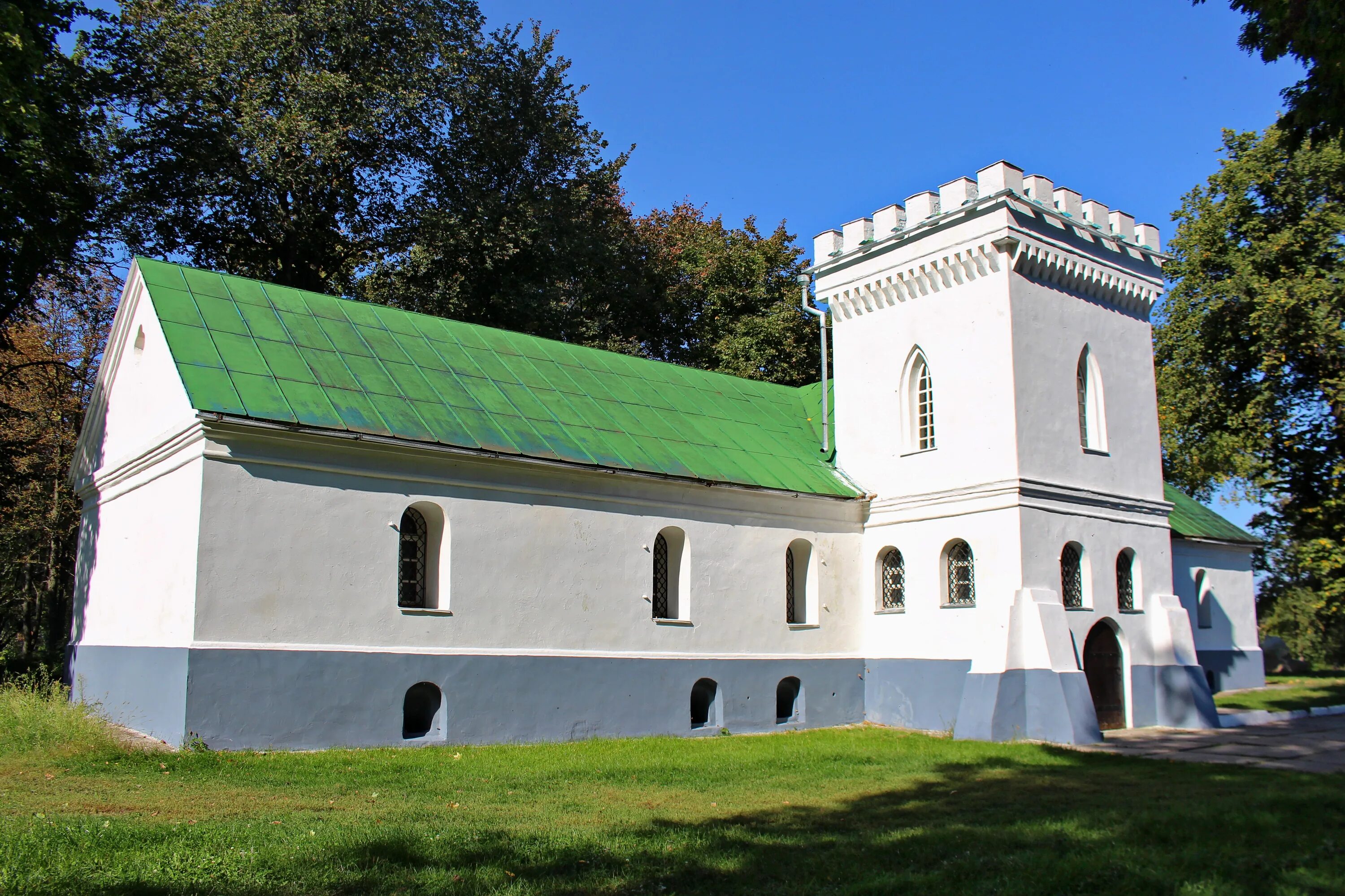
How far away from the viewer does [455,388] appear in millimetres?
17969

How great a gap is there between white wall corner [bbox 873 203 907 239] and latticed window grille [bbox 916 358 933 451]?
107 inches

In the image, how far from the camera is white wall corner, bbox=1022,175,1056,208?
65.4ft

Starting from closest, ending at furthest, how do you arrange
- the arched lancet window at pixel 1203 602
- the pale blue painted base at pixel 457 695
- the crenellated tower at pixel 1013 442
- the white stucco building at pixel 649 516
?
1. the pale blue painted base at pixel 457 695
2. the white stucco building at pixel 649 516
3. the crenellated tower at pixel 1013 442
4. the arched lancet window at pixel 1203 602

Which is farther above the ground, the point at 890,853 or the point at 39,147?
the point at 39,147

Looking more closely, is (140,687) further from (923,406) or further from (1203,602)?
(1203,602)

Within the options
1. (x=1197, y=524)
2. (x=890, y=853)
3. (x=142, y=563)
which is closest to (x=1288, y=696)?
(x=1197, y=524)

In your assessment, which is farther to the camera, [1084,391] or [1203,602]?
[1203,602]

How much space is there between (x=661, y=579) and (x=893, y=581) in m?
5.21

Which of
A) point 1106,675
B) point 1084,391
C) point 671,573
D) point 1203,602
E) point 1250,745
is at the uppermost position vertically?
point 1084,391

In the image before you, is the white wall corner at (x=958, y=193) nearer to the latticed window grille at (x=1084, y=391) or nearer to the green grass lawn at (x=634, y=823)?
the latticed window grille at (x=1084, y=391)

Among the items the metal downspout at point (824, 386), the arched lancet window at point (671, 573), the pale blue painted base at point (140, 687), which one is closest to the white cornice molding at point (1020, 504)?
the metal downspout at point (824, 386)

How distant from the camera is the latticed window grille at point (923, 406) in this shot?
21016 mm

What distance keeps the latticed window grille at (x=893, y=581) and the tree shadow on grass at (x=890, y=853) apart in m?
10.0

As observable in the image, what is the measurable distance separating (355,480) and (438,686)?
338 centimetres
